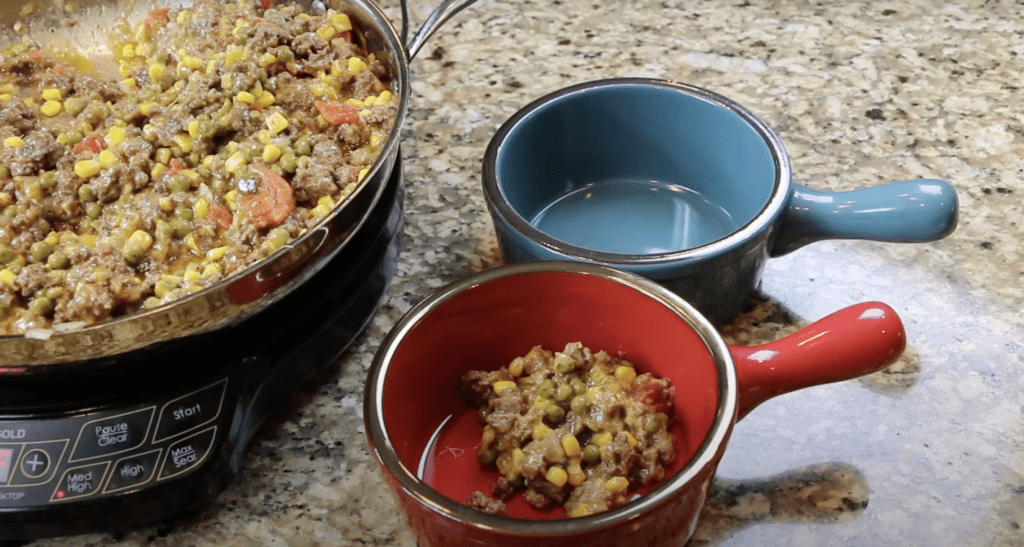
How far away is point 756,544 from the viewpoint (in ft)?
3.30

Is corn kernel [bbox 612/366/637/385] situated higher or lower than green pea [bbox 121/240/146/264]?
lower

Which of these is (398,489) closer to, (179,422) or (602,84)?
(179,422)

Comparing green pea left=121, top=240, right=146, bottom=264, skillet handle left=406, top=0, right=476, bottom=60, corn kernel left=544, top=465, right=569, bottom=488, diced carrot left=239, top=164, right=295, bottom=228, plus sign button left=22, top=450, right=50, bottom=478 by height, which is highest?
skillet handle left=406, top=0, right=476, bottom=60

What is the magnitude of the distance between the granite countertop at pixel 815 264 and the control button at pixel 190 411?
121mm

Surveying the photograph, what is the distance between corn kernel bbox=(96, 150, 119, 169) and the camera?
1.19 m

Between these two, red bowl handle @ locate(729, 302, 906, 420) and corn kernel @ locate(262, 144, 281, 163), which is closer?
red bowl handle @ locate(729, 302, 906, 420)

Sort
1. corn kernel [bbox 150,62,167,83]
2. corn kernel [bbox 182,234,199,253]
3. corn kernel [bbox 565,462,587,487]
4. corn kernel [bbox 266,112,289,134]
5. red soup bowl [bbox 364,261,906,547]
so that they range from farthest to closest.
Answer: corn kernel [bbox 150,62,167,83], corn kernel [bbox 266,112,289,134], corn kernel [bbox 182,234,199,253], corn kernel [bbox 565,462,587,487], red soup bowl [bbox 364,261,906,547]

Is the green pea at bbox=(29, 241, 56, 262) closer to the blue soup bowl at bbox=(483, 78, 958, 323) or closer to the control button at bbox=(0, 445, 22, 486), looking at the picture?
the control button at bbox=(0, 445, 22, 486)

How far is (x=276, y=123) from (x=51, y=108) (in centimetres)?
36

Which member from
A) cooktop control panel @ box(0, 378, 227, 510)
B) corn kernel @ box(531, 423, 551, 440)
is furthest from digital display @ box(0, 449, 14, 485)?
corn kernel @ box(531, 423, 551, 440)

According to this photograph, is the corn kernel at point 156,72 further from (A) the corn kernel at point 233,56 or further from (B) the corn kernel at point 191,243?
(B) the corn kernel at point 191,243

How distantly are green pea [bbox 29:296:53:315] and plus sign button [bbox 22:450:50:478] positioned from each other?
164mm

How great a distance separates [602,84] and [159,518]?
835mm

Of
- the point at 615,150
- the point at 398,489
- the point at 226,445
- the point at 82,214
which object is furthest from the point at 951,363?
the point at 82,214
